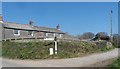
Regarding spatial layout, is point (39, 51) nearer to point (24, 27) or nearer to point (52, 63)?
point (52, 63)

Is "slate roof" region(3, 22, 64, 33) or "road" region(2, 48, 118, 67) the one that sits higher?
"slate roof" region(3, 22, 64, 33)

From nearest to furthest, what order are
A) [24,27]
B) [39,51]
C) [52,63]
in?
1. [52,63]
2. [39,51]
3. [24,27]

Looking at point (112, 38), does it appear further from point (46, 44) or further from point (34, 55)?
point (34, 55)

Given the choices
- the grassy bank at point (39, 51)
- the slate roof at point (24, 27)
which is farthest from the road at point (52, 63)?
the slate roof at point (24, 27)

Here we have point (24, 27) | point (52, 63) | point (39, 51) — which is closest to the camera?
point (52, 63)

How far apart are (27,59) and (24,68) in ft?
18.8

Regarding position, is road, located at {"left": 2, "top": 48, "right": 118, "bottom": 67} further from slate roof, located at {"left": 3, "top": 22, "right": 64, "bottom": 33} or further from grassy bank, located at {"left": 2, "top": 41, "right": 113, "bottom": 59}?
slate roof, located at {"left": 3, "top": 22, "right": 64, "bottom": 33}

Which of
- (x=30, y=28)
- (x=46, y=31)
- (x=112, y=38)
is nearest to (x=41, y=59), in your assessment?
(x=112, y=38)

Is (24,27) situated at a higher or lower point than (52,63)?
higher

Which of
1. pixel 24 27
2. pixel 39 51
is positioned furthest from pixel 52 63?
pixel 24 27

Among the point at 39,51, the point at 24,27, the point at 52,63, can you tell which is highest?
the point at 24,27

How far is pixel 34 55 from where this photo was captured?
23953mm

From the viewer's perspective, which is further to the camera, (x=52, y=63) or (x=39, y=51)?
(x=39, y=51)

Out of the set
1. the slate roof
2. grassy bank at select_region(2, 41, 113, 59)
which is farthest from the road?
the slate roof
